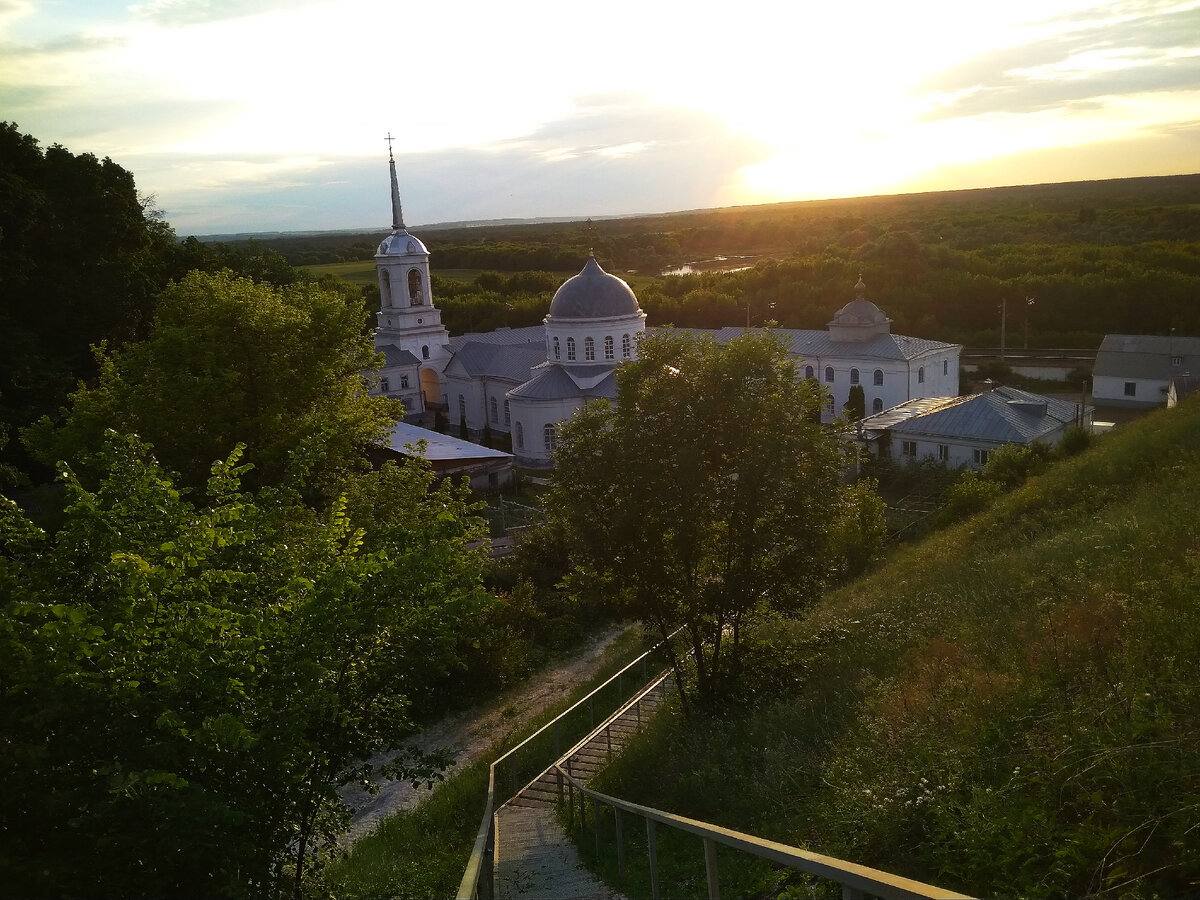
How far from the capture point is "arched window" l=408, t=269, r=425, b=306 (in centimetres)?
5091

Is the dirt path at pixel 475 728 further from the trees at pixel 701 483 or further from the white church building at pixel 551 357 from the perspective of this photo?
the white church building at pixel 551 357

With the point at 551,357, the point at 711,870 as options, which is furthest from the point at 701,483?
the point at 551,357

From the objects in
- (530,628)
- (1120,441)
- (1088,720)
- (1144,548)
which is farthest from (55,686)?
(1120,441)

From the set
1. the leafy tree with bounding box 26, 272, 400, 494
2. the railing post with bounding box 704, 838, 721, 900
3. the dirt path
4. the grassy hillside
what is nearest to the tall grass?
the dirt path

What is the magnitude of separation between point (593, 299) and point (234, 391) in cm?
2404

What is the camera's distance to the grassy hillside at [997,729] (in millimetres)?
5195

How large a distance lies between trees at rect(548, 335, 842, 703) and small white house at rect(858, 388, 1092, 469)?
72.9 ft

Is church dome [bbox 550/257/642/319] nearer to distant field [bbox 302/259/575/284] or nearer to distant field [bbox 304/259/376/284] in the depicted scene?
distant field [bbox 304/259/376/284]

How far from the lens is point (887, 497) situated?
31.8m

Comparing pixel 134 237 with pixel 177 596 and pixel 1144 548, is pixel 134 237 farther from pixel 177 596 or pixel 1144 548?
pixel 1144 548

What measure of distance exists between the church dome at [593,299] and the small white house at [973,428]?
12445 mm

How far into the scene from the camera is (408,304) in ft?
166

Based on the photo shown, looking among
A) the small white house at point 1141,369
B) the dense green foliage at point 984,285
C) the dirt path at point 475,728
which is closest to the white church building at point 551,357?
the dense green foliage at point 984,285

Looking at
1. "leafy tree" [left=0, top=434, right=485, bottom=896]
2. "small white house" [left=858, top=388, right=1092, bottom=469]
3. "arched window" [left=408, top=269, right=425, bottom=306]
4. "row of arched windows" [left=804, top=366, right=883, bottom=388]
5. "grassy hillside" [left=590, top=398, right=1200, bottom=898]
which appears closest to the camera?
"grassy hillside" [left=590, top=398, right=1200, bottom=898]
